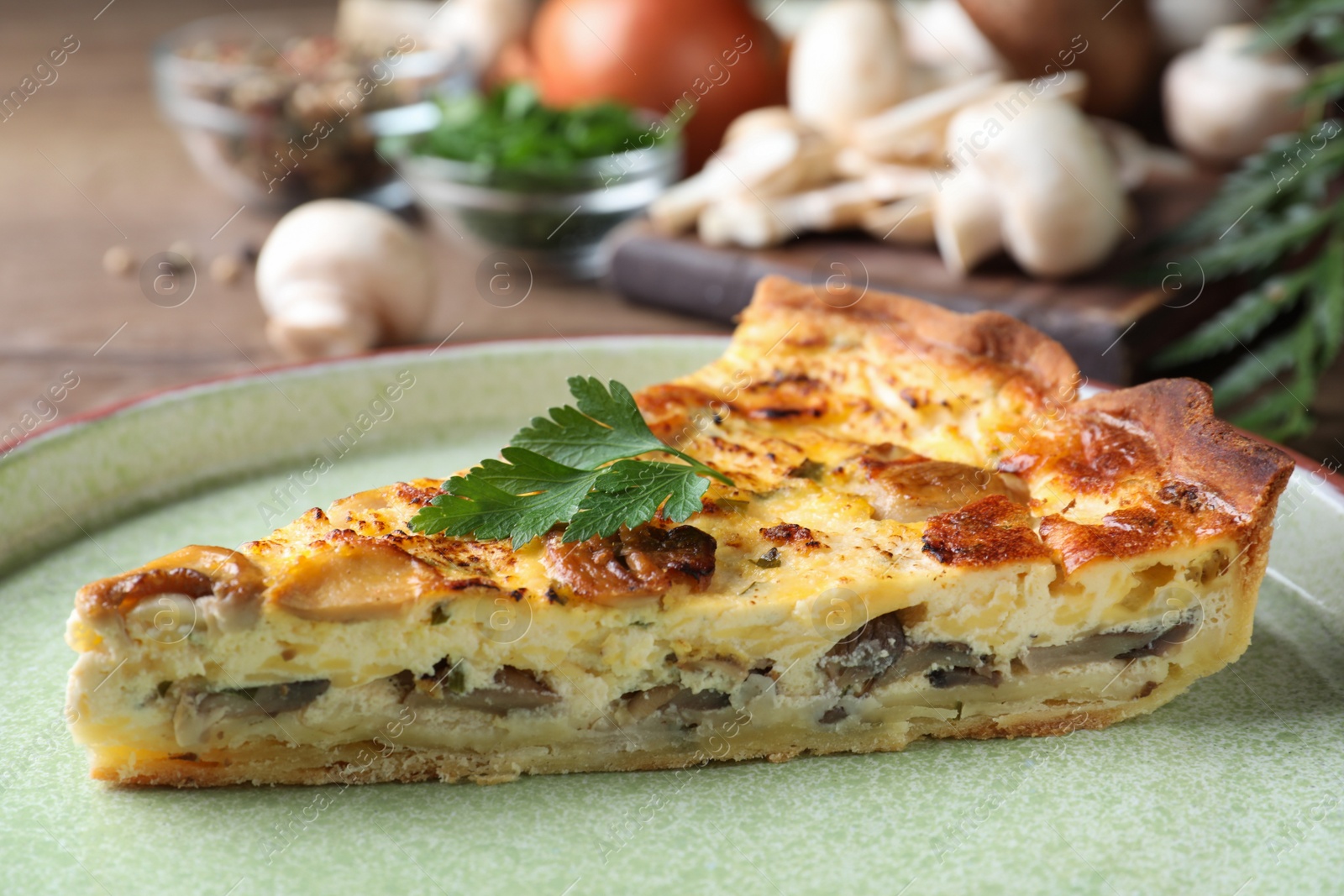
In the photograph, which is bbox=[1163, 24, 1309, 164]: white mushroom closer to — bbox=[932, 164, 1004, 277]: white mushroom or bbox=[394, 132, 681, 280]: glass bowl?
bbox=[932, 164, 1004, 277]: white mushroom

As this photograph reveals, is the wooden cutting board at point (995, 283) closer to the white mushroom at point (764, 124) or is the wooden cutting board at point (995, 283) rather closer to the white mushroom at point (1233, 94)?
the white mushroom at point (1233, 94)

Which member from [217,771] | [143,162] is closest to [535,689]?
[217,771]

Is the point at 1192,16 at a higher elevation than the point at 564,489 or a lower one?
higher

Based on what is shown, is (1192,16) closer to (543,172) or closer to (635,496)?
(543,172)

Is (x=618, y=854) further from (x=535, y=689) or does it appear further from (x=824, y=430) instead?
(x=824, y=430)

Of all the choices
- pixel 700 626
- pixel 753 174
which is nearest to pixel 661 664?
pixel 700 626

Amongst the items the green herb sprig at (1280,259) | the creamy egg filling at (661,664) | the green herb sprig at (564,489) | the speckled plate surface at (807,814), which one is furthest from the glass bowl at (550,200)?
the creamy egg filling at (661,664)
